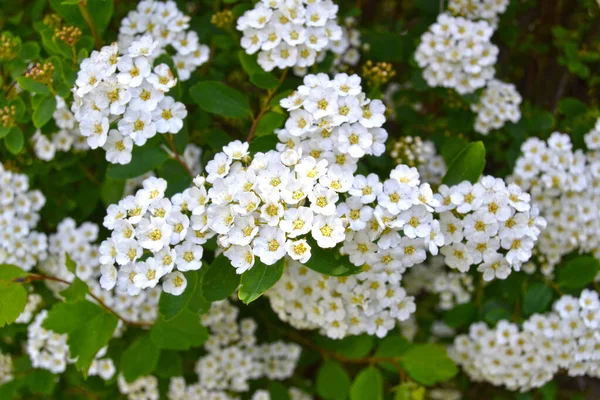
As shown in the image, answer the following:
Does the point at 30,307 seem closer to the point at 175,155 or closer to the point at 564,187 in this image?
the point at 175,155

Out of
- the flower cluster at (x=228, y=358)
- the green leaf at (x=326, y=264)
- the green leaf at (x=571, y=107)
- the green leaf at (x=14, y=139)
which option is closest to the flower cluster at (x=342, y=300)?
the green leaf at (x=326, y=264)

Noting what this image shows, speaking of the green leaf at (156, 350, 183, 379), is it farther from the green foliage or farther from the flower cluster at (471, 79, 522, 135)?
the flower cluster at (471, 79, 522, 135)

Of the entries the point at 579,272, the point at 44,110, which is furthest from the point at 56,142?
the point at 579,272

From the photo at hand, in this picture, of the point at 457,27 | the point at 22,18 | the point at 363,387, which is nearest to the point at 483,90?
the point at 457,27

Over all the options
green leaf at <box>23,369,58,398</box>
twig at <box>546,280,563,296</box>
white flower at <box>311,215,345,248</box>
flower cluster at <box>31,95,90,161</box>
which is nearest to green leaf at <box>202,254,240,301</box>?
white flower at <box>311,215,345,248</box>

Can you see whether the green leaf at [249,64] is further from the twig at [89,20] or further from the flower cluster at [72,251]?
the flower cluster at [72,251]

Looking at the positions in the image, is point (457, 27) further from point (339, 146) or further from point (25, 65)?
point (25, 65)
